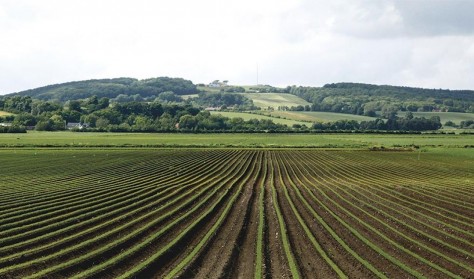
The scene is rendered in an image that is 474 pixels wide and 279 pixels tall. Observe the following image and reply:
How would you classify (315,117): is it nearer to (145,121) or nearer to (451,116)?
(451,116)

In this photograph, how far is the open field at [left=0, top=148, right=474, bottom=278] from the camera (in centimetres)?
1541

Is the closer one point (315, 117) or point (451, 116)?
point (315, 117)

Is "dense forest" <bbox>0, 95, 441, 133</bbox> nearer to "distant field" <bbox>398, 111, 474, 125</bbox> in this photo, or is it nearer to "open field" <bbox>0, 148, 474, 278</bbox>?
"distant field" <bbox>398, 111, 474, 125</bbox>

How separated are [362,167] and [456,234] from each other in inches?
1237

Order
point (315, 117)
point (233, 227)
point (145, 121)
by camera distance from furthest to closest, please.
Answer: point (315, 117) → point (145, 121) → point (233, 227)

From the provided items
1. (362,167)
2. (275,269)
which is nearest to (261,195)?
(275,269)

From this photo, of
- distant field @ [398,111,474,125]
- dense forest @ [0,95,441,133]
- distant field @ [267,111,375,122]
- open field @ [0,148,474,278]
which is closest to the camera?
open field @ [0,148,474,278]

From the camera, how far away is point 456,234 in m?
20.1

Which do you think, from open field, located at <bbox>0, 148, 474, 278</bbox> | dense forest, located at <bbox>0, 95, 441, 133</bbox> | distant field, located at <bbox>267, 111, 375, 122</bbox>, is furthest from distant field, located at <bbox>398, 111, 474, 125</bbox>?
open field, located at <bbox>0, 148, 474, 278</bbox>

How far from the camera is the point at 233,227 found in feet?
69.1

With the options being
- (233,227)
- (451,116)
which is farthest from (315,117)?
(233,227)

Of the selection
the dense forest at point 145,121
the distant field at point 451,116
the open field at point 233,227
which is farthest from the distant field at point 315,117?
the open field at point 233,227

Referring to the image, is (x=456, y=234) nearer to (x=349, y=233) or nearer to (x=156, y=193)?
(x=349, y=233)

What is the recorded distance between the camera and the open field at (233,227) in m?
15.4
